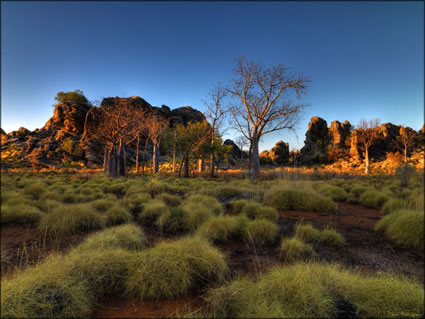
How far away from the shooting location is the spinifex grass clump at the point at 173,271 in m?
2.23

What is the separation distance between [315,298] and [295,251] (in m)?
A: 1.66

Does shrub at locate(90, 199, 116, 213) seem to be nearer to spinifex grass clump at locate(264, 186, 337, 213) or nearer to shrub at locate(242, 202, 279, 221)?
shrub at locate(242, 202, 279, 221)

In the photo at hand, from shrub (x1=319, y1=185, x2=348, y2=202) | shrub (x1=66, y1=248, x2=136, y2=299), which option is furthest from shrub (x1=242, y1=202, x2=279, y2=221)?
shrub (x1=319, y1=185, x2=348, y2=202)

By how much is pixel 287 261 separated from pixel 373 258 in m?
1.56

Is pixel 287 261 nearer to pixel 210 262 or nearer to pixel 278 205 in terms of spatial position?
pixel 210 262

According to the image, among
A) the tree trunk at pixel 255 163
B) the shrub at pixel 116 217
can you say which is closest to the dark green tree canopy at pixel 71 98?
the tree trunk at pixel 255 163

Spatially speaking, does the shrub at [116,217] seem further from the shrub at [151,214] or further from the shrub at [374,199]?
the shrub at [374,199]

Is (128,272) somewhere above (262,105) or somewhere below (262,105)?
below

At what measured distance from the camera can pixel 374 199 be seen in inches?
281

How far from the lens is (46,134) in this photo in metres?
37.5

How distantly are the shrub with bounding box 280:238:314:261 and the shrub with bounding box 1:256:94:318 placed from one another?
288 cm

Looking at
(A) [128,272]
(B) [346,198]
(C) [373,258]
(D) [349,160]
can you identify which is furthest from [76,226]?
(D) [349,160]

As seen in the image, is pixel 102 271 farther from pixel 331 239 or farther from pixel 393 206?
pixel 393 206

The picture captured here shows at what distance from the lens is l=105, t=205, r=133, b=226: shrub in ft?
17.4
